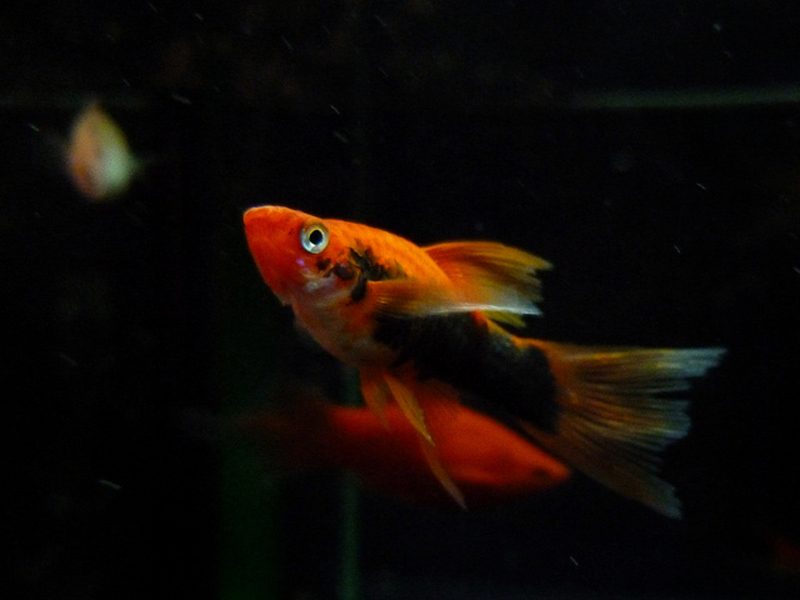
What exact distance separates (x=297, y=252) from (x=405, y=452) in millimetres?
1093

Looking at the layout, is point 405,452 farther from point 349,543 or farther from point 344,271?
point 349,543

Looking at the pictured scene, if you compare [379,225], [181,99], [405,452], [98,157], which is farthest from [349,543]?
[181,99]

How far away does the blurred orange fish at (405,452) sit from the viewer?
233 cm

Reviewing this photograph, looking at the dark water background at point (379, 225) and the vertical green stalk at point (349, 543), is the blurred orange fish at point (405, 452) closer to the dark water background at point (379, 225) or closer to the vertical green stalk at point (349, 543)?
the dark water background at point (379, 225)

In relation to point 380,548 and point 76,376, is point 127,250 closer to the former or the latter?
point 76,376

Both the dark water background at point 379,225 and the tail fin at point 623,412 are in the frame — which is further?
the dark water background at point 379,225

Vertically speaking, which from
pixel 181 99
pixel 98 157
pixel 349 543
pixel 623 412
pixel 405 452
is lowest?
pixel 349 543

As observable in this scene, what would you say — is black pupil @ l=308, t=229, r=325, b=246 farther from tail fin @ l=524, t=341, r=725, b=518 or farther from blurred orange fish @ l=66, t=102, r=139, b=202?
blurred orange fish @ l=66, t=102, r=139, b=202

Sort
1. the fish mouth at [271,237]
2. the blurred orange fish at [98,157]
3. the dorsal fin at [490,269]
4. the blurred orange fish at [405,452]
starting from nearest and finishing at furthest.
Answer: the fish mouth at [271,237] → the dorsal fin at [490,269] → the blurred orange fish at [405,452] → the blurred orange fish at [98,157]

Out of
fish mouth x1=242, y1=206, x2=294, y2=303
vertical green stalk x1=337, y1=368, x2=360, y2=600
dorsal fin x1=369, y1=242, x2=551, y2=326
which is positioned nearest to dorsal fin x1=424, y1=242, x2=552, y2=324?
dorsal fin x1=369, y1=242, x2=551, y2=326

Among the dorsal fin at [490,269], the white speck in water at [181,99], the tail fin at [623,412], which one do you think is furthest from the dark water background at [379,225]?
the dorsal fin at [490,269]

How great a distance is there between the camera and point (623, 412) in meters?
1.69

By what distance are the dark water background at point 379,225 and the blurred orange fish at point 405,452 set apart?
98 centimetres

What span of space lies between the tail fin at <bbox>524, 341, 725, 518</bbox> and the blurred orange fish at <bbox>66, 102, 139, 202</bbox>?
9.13ft
